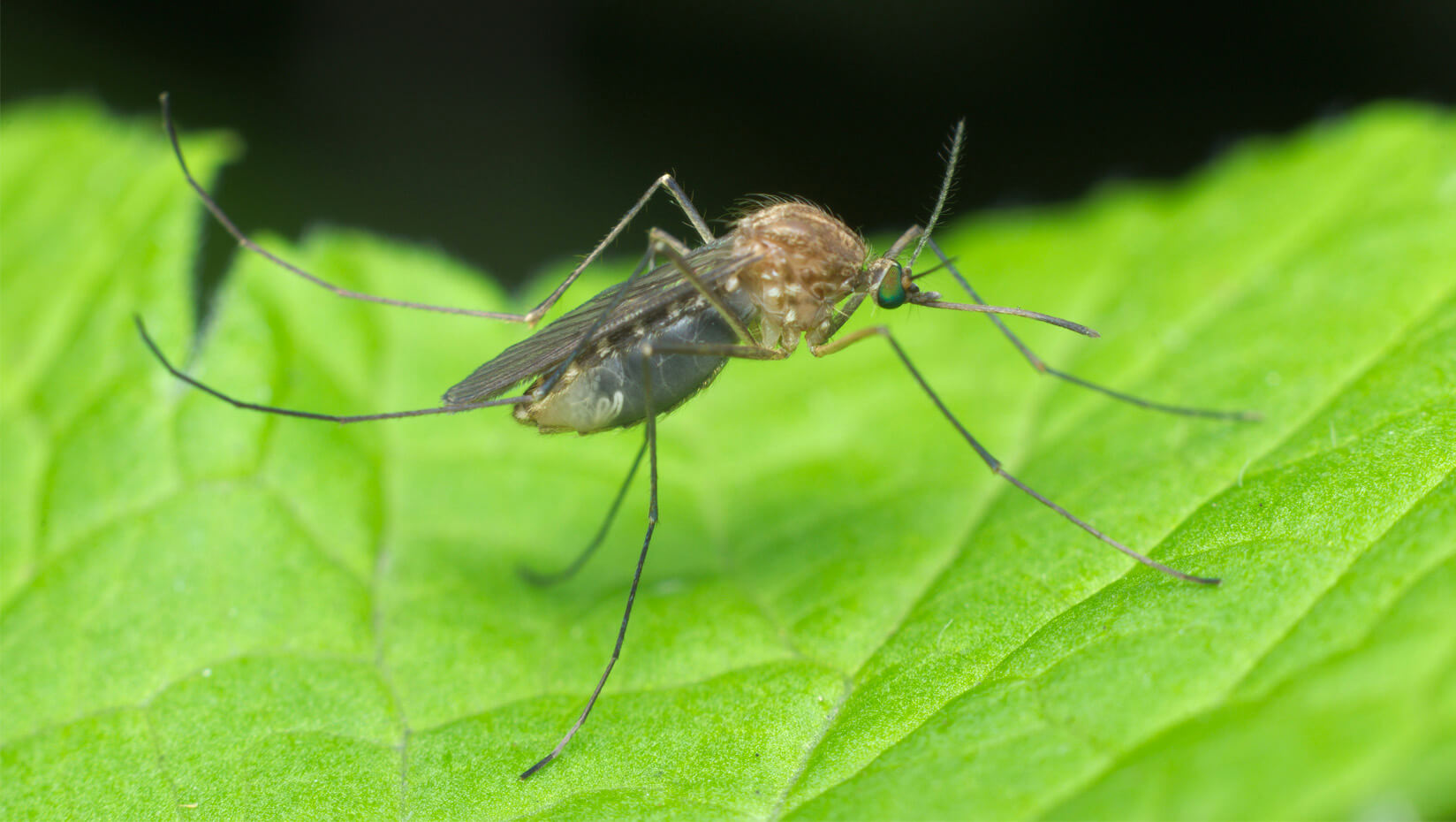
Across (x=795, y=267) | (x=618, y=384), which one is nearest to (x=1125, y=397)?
(x=795, y=267)

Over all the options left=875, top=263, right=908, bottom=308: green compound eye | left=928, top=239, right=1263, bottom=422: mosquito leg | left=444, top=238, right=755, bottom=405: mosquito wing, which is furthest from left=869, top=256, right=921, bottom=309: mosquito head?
Result: left=444, top=238, right=755, bottom=405: mosquito wing

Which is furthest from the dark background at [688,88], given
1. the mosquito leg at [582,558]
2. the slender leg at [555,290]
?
the mosquito leg at [582,558]

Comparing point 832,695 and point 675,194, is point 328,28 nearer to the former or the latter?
point 675,194

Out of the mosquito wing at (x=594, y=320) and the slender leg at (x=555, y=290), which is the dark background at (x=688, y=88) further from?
the mosquito wing at (x=594, y=320)

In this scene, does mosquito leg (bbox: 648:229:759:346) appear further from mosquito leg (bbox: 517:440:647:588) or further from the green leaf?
the green leaf

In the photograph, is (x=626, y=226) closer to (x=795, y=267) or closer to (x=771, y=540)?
(x=795, y=267)

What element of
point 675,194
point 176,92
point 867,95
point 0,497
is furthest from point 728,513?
point 176,92

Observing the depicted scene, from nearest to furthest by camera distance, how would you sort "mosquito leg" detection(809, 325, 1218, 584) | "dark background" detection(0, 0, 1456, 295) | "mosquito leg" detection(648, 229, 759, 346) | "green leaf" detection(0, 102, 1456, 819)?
"green leaf" detection(0, 102, 1456, 819)
"mosquito leg" detection(809, 325, 1218, 584)
"mosquito leg" detection(648, 229, 759, 346)
"dark background" detection(0, 0, 1456, 295)
